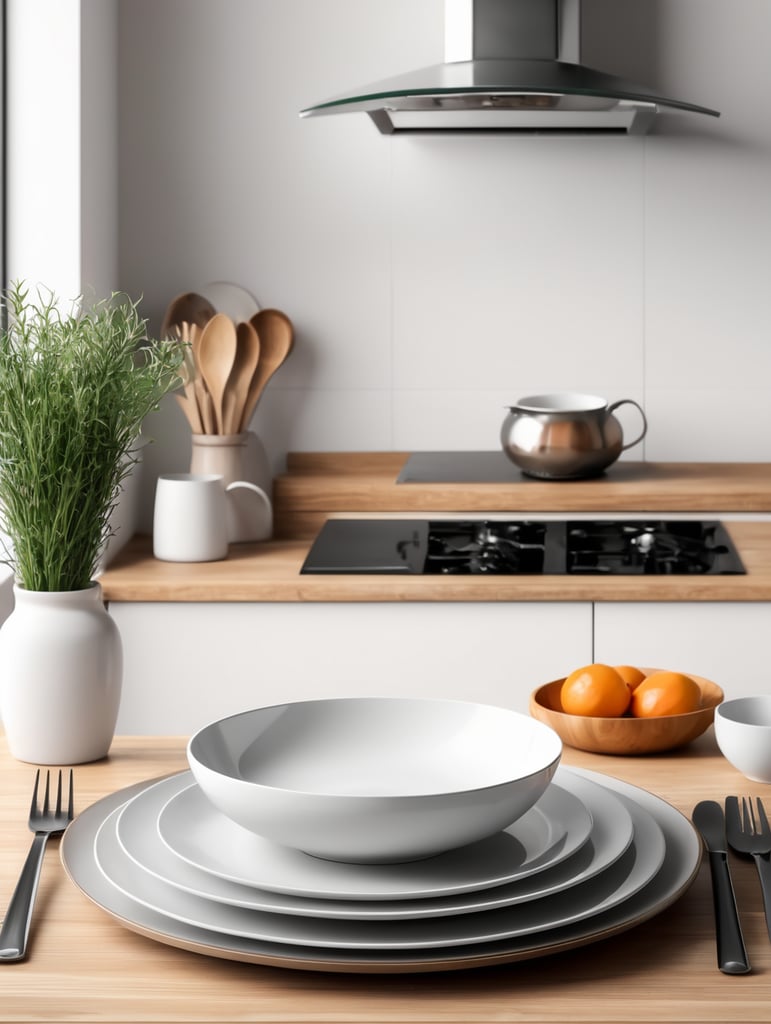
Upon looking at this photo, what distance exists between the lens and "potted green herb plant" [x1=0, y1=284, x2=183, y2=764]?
91cm

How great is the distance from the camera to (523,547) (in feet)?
7.38

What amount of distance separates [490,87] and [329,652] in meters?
0.98

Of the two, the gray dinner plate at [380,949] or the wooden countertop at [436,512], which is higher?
the wooden countertop at [436,512]

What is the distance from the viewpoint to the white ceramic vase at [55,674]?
1.00 meters

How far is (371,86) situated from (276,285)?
0.55 m

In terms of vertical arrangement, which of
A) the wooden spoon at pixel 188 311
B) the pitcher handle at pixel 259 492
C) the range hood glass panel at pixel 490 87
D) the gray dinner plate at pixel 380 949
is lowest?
the gray dinner plate at pixel 380 949

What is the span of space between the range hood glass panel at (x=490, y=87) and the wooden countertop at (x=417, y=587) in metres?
0.82

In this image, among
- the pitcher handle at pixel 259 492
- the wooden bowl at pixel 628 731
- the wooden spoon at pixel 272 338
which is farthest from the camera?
the wooden spoon at pixel 272 338

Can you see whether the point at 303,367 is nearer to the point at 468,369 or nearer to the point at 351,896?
the point at 468,369

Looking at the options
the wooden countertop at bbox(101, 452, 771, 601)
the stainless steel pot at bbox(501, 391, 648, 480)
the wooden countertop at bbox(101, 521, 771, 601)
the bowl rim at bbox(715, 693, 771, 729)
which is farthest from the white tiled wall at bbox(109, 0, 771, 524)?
Answer: the bowl rim at bbox(715, 693, 771, 729)

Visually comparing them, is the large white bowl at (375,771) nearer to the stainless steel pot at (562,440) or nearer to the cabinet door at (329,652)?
the cabinet door at (329,652)

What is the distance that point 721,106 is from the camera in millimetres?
2619

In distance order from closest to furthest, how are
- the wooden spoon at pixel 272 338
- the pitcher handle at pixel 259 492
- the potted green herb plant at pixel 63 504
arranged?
1. the potted green herb plant at pixel 63 504
2. the pitcher handle at pixel 259 492
3. the wooden spoon at pixel 272 338

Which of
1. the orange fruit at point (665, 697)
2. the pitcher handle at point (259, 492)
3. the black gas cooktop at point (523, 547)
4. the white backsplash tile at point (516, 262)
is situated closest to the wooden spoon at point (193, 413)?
the pitcher handle at point (259, 492)
